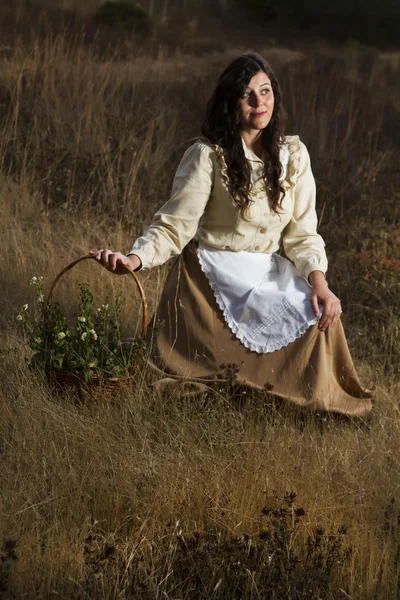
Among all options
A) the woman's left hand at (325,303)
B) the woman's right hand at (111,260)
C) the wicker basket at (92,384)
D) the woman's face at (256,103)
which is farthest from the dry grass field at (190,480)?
the woman's face at (256,103)

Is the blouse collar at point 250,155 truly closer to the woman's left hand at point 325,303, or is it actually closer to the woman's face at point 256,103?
the woman's face at point 256,103

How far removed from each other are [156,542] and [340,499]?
2.09ft

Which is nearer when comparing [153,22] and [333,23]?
[153,22]

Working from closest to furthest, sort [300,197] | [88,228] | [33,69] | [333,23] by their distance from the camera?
[300,197], [88,228], [33,69], [333,23]

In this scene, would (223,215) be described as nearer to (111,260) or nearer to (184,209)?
(184,209)

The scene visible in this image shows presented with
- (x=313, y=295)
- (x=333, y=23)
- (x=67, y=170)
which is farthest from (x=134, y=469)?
(x=333, y=23)

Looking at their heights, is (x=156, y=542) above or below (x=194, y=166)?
below

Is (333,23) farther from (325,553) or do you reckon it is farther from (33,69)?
(325,553)

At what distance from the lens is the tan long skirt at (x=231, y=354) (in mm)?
3445

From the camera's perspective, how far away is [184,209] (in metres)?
3.49

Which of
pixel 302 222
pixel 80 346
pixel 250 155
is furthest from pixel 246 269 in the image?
pixel 80 346

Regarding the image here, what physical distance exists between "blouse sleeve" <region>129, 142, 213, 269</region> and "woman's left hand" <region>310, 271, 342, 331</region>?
20.5 inches

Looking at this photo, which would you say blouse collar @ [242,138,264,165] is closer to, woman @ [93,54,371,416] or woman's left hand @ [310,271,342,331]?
woman @ [93,54,371,416]

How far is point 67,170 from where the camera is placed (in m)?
6.40
